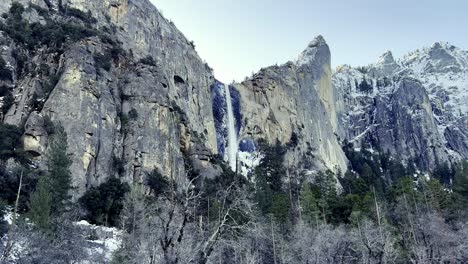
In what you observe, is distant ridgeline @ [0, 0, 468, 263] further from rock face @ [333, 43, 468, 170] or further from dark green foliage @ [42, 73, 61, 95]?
rock face @ [333, 43, 468, 170]

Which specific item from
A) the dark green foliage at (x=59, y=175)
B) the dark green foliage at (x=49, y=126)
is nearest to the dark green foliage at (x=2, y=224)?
the dark green foliage at (x=59, y=175)

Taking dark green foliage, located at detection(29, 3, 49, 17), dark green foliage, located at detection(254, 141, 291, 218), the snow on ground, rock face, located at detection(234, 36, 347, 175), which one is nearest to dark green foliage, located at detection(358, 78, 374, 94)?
rock face, located at detection(234, 36, 347, 175)

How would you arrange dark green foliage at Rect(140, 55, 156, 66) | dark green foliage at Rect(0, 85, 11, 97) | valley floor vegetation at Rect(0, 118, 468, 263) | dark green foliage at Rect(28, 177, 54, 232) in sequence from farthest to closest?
dark green foliage at Rect(140, 55, 156, 66), dark green foliage at Rect(0, 85, 11, 97), dark green foliage at Rect(28, 177, 54, 232), valley floor vegetation at Rect(0, 118, 468, 263)

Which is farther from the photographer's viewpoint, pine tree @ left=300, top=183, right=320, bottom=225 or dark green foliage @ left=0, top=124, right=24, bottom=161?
pine tree @ left=300, top=183, right=320, bottom=225

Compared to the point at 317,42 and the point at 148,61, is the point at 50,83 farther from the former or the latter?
the point at 317,42

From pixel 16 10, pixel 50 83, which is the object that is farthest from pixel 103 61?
pixel 16 10

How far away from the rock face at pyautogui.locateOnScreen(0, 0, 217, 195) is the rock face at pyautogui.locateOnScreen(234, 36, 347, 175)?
838 inches

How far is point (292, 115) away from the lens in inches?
4685

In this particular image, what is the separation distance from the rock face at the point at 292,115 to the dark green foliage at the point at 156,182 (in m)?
43.0

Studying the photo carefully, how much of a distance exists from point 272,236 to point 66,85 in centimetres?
3562

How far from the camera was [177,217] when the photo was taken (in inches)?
768

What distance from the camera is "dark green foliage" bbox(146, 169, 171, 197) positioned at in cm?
6230

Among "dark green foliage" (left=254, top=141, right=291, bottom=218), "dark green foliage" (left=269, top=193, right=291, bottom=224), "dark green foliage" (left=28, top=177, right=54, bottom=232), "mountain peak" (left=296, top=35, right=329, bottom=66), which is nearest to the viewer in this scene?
"dark green foliage" (left=28, top=177, right=54, bottom=232)

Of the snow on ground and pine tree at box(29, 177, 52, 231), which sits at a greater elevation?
pine tree at box(29, 177, 52, 231)
